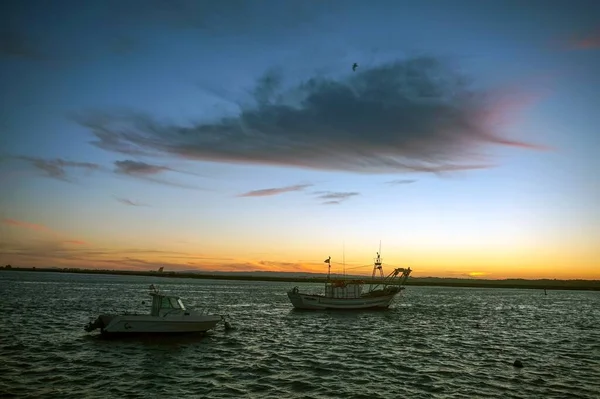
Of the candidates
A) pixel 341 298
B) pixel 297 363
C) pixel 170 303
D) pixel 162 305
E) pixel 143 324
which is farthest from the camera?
pixel 341 298

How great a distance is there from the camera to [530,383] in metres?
24.5

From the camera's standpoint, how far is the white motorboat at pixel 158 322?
3619 centimetres

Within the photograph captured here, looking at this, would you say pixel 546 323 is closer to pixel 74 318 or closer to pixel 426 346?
pixel 426 346

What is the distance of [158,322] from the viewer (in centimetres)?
3681

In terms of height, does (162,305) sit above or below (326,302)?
above

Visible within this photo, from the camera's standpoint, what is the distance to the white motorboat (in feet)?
119

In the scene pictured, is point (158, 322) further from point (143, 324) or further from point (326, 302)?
point (326, 302)

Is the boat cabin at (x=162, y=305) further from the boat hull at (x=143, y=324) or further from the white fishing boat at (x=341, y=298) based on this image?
the white fishing boat at (x=341, y=298)

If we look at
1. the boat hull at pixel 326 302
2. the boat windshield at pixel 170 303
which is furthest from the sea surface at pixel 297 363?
the boat hull at pixel 326 302

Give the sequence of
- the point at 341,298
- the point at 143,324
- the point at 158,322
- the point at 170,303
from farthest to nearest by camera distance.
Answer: the point at 341,298 → the point at 170,303 → the point at 158,322 → the point at 143,324

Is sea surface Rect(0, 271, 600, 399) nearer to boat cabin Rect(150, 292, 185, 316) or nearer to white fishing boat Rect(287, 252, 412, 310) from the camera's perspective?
boat cabin Rect(150, 292, 185, 316)

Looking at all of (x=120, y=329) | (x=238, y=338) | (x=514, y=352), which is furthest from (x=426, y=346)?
(x=120, y=329)

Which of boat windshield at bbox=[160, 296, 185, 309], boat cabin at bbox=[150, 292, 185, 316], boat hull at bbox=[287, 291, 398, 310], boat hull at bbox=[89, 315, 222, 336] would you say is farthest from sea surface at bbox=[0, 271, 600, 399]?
boat hull at bbox=[287, 291, 398, 310]

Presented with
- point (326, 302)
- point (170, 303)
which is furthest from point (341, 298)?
point (170, 303)
